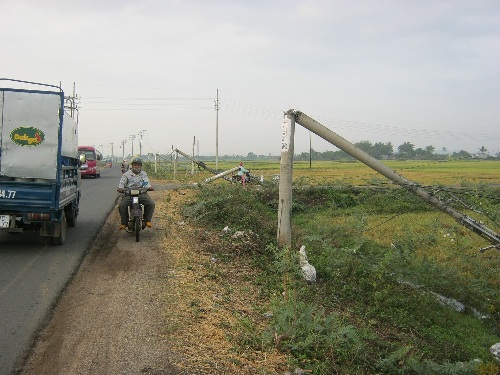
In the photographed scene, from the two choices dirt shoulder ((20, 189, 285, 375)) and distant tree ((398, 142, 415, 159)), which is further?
distant tree ((398, 142, 415, 159))

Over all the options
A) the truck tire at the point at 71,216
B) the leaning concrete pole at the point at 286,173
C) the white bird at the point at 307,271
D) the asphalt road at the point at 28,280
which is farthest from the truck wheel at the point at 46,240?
the white bird at the point at 307,271

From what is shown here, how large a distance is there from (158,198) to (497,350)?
1416 centimetres

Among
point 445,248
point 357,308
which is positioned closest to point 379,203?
point 445,248

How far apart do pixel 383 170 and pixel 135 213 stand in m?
4.99

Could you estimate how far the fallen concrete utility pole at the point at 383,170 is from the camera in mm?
8367

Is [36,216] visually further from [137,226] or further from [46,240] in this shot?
[137,226]

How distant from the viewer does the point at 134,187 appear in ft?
33.9

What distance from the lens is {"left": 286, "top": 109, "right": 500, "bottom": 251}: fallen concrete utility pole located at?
8367 mm

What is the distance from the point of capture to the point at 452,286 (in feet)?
31.3

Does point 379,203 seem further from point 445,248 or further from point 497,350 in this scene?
point 497,350

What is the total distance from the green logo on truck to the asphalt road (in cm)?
201

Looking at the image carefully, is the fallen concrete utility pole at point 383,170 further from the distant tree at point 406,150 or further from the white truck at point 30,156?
the distant tree at point 406,150

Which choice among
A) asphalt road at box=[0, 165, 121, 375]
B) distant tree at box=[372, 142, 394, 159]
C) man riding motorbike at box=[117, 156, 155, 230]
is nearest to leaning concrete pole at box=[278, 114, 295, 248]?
man riding motorbike at box=[117, 156, 155, 230]

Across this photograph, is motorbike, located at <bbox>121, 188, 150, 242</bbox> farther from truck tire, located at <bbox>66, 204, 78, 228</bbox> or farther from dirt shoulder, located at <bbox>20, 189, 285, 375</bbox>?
truck tire, located at <bbox>66, 204, 78, 228</bbox>
